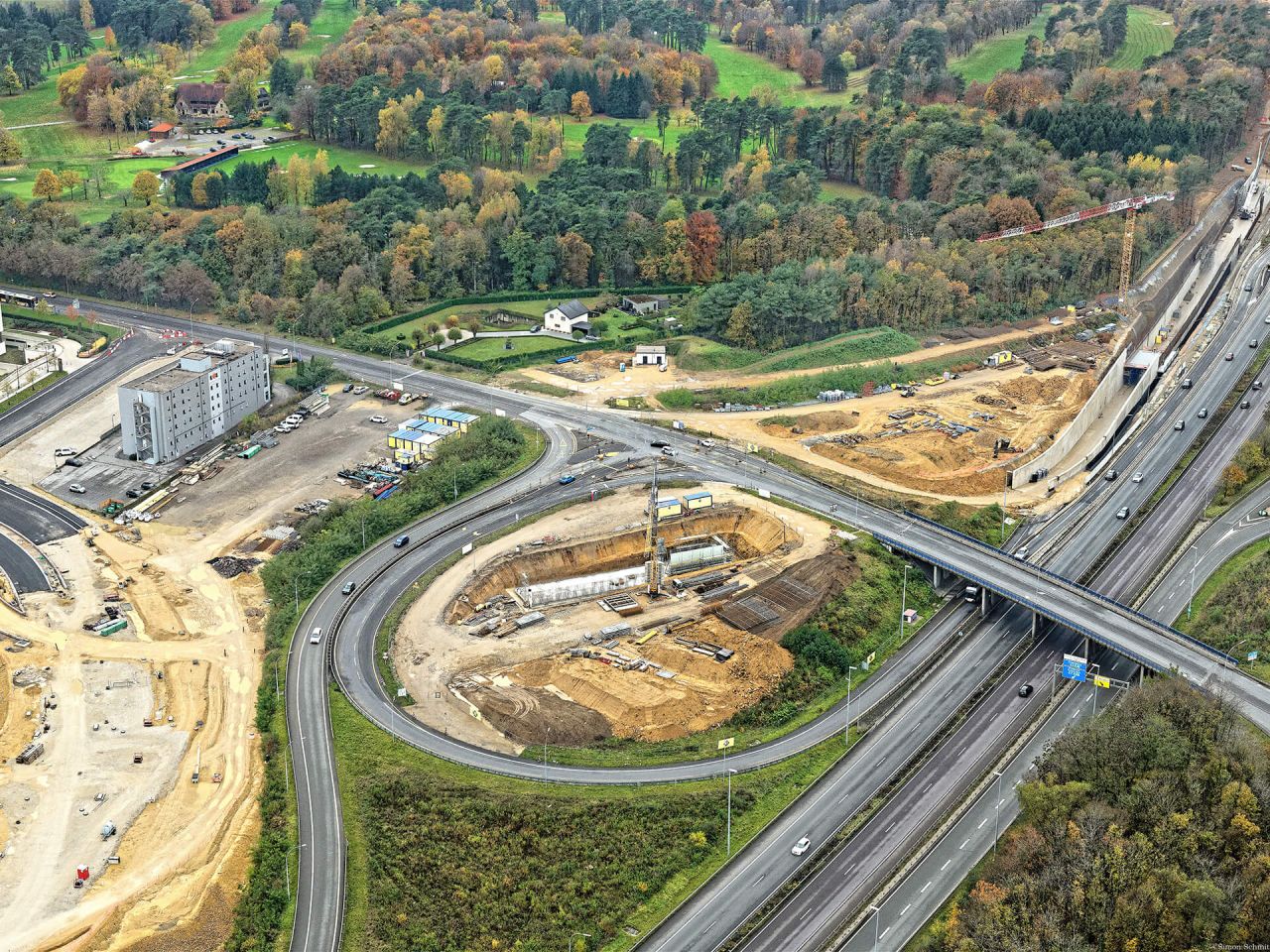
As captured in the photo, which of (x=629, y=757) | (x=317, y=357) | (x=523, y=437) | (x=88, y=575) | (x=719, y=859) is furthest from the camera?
(x=317, y=357)

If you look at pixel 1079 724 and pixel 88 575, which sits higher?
pixel 1079 724

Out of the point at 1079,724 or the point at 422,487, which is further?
the point at 422,487

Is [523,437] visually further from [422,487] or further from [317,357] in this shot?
[317,357]

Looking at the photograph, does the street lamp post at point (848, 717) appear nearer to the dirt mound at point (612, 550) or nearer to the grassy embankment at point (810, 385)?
the dirt mound at point (612, 550)

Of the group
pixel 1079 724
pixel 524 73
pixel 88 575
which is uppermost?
pixel 524 73

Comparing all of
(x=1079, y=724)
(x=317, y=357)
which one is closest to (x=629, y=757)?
(x=1079, y=724)

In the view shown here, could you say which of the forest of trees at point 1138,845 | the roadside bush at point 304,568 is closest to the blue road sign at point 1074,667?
the forest of trees at point 1138,845

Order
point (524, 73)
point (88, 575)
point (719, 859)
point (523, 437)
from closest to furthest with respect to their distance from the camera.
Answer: point (719, 859)
point (88, 575)
point (523, 437)
point (524, 73)
